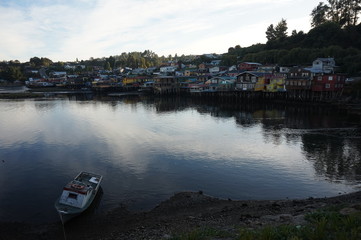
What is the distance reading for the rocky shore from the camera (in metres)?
12.5

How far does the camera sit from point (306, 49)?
80250 millimetres

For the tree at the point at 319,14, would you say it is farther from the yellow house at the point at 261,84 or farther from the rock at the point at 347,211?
the rock at the point at 347,211

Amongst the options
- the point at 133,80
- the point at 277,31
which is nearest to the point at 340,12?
the point at 277,31

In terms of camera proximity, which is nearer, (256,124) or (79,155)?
(79,155)

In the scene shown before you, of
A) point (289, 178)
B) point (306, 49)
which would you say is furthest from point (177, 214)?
point (306, 49)

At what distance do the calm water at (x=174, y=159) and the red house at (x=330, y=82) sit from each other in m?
14.4

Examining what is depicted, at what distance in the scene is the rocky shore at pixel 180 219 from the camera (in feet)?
40.9

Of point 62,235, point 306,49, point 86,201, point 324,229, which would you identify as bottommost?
point 62,235

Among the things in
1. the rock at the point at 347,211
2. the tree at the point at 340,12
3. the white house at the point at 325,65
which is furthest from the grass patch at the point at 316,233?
the tree at the point at 340,12

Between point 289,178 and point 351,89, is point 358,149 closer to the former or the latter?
point 289,178

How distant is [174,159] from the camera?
25375mm

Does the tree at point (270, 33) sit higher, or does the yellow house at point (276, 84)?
the tree at point (270, 33)

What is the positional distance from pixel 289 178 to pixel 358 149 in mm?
12186

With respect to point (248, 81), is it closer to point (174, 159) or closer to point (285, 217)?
point (174, 159)
